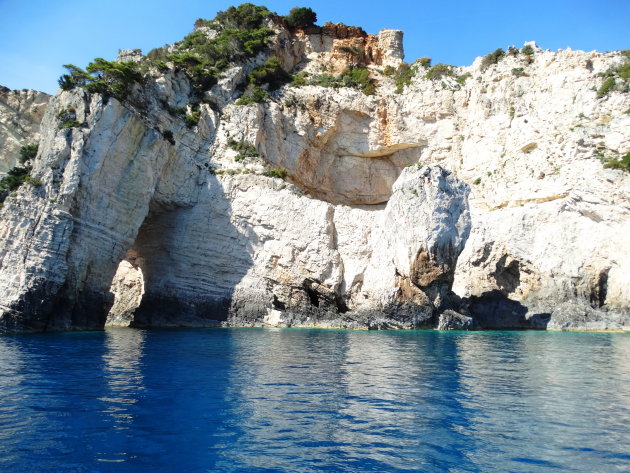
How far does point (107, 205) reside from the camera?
2609cm

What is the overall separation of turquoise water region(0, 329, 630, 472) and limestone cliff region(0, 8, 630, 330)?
965 centimetres

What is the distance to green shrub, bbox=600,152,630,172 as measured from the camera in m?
30.9

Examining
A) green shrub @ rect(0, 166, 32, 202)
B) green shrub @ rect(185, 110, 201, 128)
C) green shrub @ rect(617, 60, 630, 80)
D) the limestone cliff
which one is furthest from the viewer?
green shrub @ rect(617, 60, 630, 80)

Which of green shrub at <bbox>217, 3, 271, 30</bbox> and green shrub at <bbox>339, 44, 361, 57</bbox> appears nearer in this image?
green shrub at <bbox>217, 3, 271, 30</bbox>

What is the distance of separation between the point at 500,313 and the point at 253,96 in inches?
946

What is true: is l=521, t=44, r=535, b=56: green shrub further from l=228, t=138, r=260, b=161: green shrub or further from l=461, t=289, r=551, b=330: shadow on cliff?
l=228, t=138, r=260, b=161: green shrub

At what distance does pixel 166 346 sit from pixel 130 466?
41.4 ft

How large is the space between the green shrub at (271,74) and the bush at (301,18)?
747 cm

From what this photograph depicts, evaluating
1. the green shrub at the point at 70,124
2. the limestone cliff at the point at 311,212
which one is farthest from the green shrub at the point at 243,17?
the green shrub at the point at 70,124

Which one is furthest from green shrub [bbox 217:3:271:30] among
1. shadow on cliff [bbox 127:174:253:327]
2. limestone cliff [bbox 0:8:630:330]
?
shadow on cliff [bbox 127:174:253:327]

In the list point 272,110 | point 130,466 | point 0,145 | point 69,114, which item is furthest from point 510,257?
point 0,145

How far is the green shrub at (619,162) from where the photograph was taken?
30.9 m

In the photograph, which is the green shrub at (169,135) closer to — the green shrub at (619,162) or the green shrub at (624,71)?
the green shrub at (619,162)

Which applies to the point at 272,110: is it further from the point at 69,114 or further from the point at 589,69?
the point at 589,69
